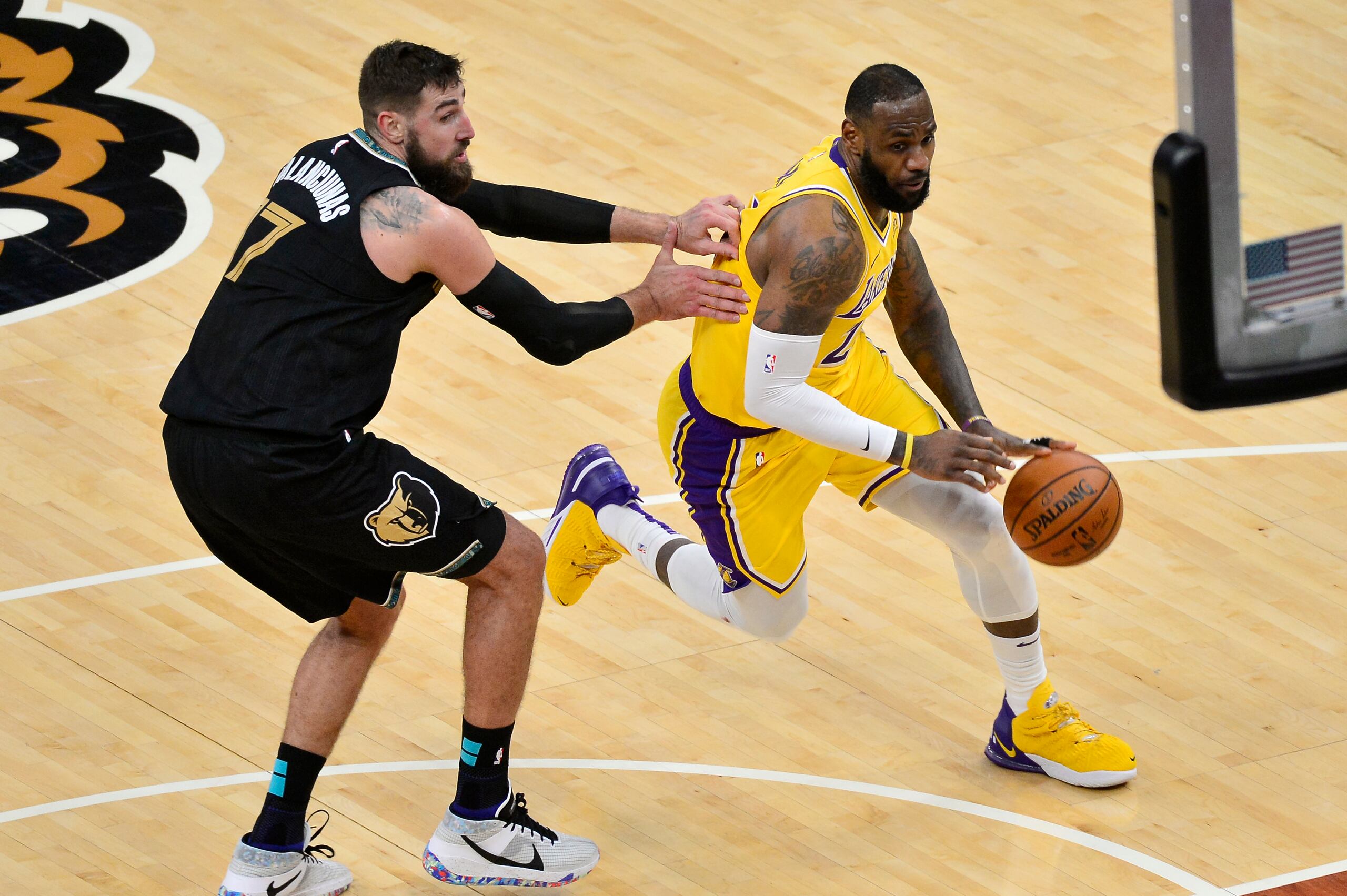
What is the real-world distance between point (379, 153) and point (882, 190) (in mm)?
1456

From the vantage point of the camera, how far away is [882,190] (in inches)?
234

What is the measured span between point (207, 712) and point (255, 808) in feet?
1.86

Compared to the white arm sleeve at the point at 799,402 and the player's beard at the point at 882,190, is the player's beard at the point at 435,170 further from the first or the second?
the player's beard at the point at 882,190

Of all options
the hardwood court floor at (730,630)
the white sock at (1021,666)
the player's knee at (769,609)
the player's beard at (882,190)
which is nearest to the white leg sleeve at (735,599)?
the player's knee at (769,609)

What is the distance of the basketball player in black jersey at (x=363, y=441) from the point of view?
17.9 ft

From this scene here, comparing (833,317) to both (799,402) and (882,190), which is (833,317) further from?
(882,190)

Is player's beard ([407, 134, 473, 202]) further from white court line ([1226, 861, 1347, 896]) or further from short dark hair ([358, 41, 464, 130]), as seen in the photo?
white court line ([1226, 861, 1347, 896])

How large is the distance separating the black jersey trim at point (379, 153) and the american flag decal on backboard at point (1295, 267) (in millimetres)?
2217

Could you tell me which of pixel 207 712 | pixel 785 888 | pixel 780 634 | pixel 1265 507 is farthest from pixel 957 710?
pixel 207 712

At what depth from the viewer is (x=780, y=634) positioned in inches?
262

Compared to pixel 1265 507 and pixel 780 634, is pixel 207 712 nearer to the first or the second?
pixel 780 634

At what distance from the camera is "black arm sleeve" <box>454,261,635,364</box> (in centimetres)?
553

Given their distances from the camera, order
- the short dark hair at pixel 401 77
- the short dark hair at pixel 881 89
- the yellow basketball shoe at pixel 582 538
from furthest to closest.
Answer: the yellow basketball shoe at pixel 582 538, the short dark hair at pixel 881 89, the short dark hair at pixel 401 77

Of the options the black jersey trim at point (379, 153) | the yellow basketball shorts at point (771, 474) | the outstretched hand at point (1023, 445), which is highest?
the black jersey trim at point (379, 153)
